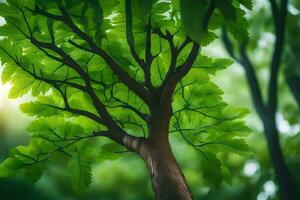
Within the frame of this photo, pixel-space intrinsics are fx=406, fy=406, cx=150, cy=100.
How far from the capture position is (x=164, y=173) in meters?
1.27

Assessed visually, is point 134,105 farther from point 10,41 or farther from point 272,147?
point 272,147

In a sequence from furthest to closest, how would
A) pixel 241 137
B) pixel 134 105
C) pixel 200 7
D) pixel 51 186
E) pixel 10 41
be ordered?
1. pixel 51 186
2. pixel 241 137
3. pixel 134 105
4. pixel 10 41
5. pixel 200 7

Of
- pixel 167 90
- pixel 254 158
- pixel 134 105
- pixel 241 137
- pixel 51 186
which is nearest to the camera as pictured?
pixel 167 90

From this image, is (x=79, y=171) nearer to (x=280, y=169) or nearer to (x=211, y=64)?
(x=211, y=64)

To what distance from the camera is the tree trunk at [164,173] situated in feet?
4.03

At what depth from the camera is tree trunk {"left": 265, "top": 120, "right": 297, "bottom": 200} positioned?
282 centimetres

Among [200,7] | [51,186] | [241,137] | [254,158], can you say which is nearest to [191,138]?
[241,137]

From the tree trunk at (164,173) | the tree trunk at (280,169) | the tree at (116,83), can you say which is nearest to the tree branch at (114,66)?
the tree at (116,83)

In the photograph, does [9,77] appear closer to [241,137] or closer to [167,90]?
[167,90]

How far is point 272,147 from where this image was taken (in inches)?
117

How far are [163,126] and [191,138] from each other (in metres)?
0.27

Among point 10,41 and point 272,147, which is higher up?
point 272,147

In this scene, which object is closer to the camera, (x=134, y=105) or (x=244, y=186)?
(x=134, y=105)

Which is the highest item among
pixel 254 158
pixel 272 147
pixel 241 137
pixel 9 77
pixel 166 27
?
pixel 254 158
